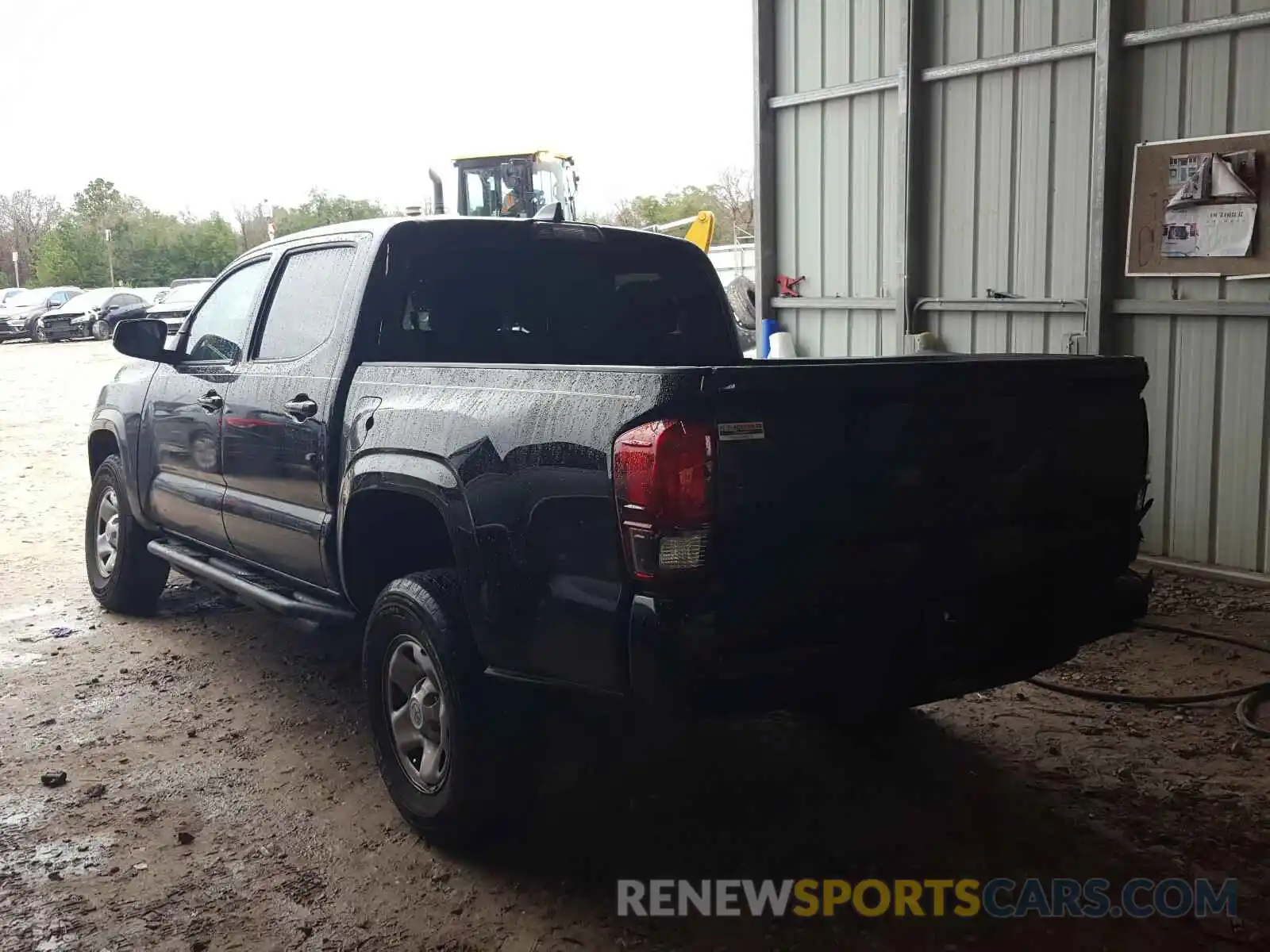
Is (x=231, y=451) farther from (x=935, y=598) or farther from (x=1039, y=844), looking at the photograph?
(x=1039, y=844)

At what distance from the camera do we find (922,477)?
2943 millimetres

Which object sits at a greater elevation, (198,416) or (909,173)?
(909,173)

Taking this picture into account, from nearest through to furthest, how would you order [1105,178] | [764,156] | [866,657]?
[866,657]
[1105,178]
[764,156]

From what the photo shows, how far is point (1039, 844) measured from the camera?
352 centimetres

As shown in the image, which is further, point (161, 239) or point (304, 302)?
point (161, 239)

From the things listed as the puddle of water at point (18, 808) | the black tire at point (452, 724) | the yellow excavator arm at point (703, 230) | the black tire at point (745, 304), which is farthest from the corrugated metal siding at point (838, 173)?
the yellow excavator arm at point (703, 230)

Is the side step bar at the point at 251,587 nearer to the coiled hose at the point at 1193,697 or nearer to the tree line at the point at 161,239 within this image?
the coiled hose at the point at 1193,697

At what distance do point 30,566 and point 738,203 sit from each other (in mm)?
27297

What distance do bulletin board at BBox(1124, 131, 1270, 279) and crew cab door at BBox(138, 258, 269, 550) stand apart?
4.81 meters

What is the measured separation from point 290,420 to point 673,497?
Result: 2.20 meters

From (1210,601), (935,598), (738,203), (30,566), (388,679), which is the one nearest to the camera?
(935,598)

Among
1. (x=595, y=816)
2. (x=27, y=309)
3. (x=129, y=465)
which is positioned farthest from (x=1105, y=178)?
(x=27, y=309)

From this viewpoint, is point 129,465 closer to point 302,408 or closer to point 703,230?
point 302,408

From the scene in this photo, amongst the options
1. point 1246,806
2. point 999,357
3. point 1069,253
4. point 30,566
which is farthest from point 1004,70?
point 30,566
